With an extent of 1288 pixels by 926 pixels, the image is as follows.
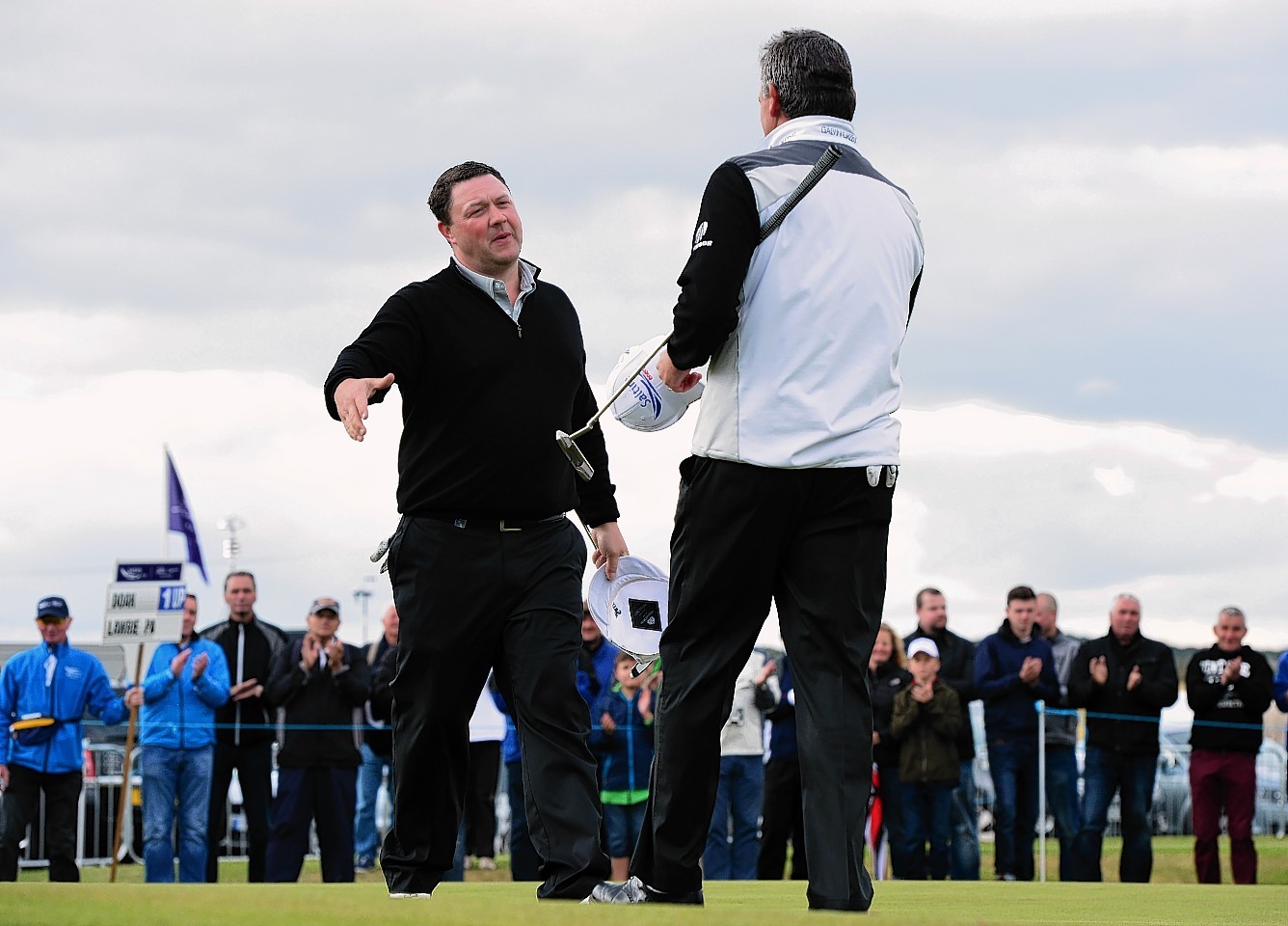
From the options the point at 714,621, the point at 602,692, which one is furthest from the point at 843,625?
the point at 602,692

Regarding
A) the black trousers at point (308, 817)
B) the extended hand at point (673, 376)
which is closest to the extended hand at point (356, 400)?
the extended hand at point (673, 376)

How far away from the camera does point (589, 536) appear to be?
240 inches

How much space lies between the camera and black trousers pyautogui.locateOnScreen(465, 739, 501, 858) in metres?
14.7

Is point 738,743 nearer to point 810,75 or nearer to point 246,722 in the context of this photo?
point 246,722

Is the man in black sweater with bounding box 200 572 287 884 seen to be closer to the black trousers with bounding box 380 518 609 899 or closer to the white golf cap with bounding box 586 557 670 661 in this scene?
the black trousers with bounding box 380 518 609 899

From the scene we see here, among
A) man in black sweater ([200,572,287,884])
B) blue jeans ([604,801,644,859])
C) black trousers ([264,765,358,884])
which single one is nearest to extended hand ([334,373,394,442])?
blue jeans ([604,801,644,859])

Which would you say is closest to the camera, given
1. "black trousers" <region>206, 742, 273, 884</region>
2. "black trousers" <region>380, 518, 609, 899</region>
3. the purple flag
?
"black trousers" <region>380, 518, 609, 899</region>

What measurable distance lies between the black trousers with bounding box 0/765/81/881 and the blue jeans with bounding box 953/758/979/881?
22.2ft

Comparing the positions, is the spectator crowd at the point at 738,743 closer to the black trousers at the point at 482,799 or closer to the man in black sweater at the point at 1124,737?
the man in black sweater at the point at 1124,737

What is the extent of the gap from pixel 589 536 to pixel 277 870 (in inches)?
335

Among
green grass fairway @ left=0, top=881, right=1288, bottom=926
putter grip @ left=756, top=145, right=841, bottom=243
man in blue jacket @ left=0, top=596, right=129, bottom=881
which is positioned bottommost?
green grass fairway @ left=0, top=881, right=1288, bottom=926

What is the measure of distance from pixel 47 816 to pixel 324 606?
2638mm

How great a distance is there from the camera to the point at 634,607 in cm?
577

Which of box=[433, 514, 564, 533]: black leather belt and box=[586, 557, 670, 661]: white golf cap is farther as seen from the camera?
box=[586, 557, 670, 661]: white golf cap
